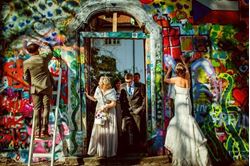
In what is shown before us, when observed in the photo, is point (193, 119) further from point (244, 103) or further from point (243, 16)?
point (243, 16)

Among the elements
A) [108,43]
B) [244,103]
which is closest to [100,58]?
[108,43]

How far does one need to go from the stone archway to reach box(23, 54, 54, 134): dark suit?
170 centimetres

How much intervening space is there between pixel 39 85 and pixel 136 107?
306cm

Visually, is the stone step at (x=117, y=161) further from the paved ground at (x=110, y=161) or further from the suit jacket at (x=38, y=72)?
the suit jacket at (x=38, y=72)

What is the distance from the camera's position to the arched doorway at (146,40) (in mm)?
8648

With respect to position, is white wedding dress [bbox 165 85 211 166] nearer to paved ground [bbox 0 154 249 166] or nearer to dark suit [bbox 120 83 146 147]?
paved ground [bbox 0 154 249 166]

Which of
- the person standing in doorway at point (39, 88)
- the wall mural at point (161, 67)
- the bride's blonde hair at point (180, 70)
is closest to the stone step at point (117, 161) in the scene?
the wall mural at point (161, 67)

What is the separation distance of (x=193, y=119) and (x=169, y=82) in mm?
1046

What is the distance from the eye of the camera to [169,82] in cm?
856

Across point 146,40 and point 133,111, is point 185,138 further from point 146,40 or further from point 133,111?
point 146,40

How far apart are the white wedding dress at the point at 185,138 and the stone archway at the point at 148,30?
61 centimetres

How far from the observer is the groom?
9.50 metres

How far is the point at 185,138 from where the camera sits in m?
7.93

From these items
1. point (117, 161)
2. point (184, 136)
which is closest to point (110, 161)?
A: point (117, 161)
